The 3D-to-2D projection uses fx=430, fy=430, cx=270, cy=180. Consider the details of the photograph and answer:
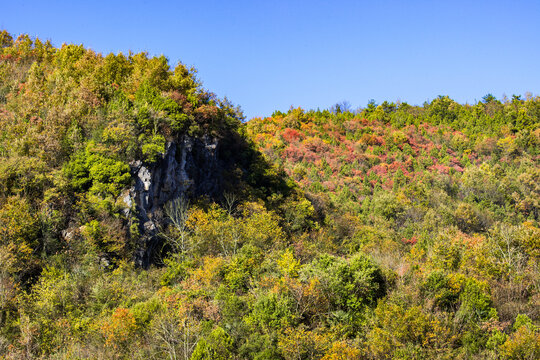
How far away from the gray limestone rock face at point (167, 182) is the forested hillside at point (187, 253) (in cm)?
18

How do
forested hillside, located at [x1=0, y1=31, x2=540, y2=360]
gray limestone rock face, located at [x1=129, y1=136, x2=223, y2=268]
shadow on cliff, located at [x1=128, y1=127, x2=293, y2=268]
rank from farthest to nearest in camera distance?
shadow on cliff, located at [x1=128, y1=127, x2=293, y2=268]
gray limestone rock face, located at [x1=129, y1=136, x2=223, y2=268]
forested hillside, located at [x1=0, y1=31, x2=540, y2=360]

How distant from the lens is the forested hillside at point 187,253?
22.3 m

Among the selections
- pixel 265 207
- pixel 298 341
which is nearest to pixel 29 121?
pixel 265 207

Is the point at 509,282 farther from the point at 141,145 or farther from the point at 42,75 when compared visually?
the point at 42,75

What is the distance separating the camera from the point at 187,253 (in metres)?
32.8

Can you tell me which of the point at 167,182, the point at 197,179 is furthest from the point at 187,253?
the point at 197,179

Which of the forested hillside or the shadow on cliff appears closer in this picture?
the forested hillside

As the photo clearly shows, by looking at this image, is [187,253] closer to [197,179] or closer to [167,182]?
[167,182]

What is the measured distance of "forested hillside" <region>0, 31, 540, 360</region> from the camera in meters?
22.3

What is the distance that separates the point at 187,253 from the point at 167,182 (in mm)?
6274

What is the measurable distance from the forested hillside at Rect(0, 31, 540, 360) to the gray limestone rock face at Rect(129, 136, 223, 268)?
0.18 meters

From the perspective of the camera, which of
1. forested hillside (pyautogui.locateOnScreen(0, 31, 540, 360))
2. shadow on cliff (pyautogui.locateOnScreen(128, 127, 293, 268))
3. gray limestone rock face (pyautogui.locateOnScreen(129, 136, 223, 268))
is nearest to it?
forested hillside (pyautogui.locateOnScreen(0, 31, 540, 360))

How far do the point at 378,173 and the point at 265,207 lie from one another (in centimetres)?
3868

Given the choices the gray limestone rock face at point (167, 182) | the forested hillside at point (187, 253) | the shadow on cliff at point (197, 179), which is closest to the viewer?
the forested hillside at point (187, 253)
